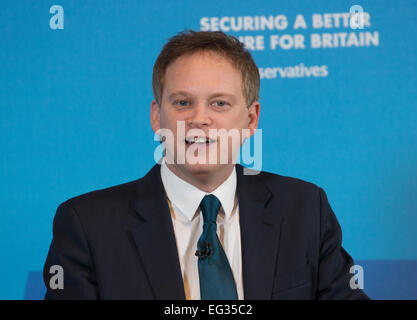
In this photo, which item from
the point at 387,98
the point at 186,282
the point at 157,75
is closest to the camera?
the point at 186,282

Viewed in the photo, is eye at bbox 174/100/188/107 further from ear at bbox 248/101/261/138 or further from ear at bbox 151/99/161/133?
ear at bbox 248/101/261/138

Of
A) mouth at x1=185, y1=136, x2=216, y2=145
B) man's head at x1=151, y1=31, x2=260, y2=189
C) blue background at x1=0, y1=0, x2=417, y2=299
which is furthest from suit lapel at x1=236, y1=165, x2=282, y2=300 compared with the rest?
blue background at x1=0, y1=0, x2=417, y2=299

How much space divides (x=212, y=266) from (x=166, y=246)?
0.14 metres

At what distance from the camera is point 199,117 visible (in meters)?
1.43

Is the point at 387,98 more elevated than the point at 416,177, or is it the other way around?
the point at 387,98

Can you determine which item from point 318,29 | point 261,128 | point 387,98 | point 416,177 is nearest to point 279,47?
point 318,29

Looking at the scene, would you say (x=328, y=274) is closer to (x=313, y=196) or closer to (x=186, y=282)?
(x=313, y=196)

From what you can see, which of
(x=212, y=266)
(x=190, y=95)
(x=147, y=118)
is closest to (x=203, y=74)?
(x=190, y=95)

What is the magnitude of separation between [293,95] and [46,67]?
1.15 m

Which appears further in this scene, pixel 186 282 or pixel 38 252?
pixel 38 252

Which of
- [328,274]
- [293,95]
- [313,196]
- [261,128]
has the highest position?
[293,95]

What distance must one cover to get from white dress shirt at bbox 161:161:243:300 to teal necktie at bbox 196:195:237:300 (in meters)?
0.05

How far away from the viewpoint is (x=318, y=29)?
2352 millimetres

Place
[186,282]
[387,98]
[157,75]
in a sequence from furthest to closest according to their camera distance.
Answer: [387,98], [157,75], [186,282]
